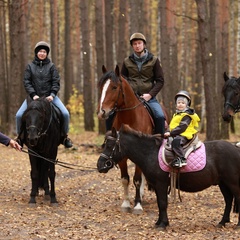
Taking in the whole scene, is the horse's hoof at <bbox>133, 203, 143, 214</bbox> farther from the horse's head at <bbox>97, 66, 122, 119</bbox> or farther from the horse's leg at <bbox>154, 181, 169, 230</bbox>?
Answer: the horse's head at <bbox>97, 66, 122, 119</bbox>

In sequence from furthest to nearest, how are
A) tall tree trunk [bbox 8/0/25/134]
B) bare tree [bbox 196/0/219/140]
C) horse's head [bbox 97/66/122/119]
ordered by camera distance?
tall tree trunk [bbox 8/0/25/134]
bare tree [bbox 196/0/219/140]
horse's head [bbox 97/66/122/119]

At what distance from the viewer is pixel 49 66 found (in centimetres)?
1123

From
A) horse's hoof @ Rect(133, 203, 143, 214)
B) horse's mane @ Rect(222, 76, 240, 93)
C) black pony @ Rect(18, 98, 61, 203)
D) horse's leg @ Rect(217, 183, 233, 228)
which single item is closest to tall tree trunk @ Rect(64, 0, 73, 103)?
black pony @ Rect(18, 98, 61, 203)

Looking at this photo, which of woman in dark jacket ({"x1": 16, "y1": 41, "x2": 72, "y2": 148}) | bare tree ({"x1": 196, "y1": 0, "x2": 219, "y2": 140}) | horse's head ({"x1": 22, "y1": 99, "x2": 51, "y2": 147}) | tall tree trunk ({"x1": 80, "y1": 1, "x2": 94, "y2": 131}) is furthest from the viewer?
tall tree trunk ({"x1": 80, "y1": 1, "x2": 94, "y2": 131})

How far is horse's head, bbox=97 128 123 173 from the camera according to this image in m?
8.68

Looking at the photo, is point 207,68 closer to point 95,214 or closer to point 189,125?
point 95,214

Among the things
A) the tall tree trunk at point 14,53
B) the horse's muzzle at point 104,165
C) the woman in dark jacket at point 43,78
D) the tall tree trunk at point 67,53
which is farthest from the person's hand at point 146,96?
the tall tree trunk at point 67,53

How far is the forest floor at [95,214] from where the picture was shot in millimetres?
8219

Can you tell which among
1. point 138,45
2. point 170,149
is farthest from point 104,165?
point 138,45

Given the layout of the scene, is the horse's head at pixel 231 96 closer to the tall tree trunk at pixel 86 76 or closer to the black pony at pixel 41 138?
the black pony at pixel 41 138

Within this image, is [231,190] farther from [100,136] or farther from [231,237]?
[100,136]

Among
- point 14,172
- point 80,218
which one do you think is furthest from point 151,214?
point 14,172

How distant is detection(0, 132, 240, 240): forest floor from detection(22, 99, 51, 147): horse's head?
130 cm

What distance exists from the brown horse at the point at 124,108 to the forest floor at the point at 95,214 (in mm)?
554
